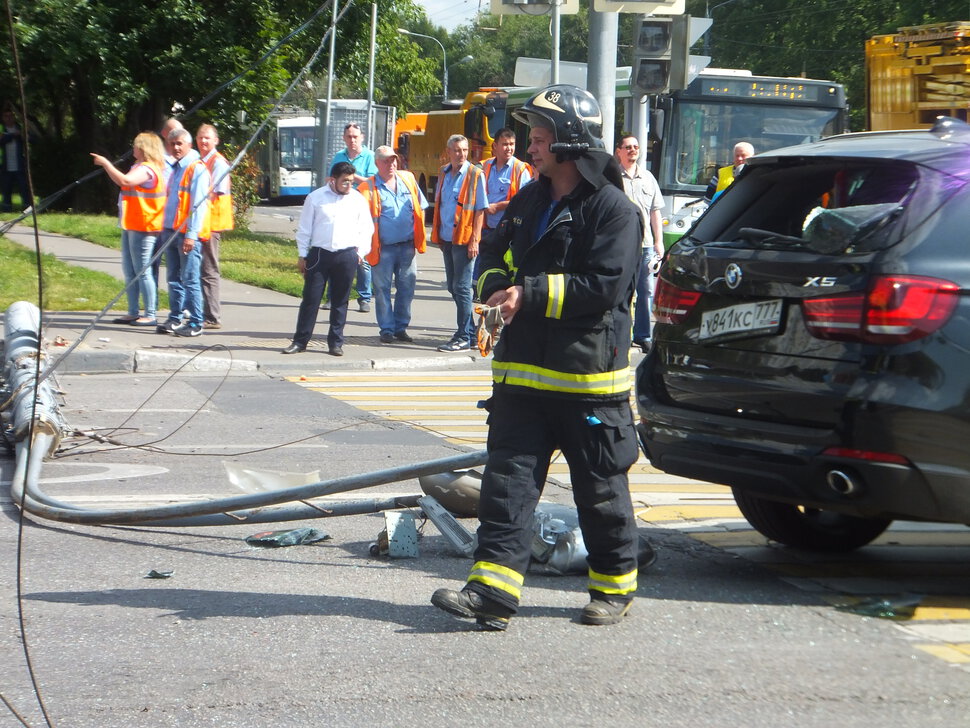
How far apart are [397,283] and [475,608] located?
8.59m

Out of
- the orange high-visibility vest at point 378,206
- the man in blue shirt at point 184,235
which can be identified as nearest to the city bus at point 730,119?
the orange high-visibility vest at point 378,206

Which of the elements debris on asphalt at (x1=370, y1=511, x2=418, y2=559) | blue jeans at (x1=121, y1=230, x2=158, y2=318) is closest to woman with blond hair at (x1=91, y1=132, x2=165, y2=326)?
blue jeans at (x1=121, y1=230, x2=158, y2=318)

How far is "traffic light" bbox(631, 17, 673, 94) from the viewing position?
11927 mm

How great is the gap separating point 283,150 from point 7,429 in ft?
144

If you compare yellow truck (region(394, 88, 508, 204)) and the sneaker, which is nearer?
the sneaker

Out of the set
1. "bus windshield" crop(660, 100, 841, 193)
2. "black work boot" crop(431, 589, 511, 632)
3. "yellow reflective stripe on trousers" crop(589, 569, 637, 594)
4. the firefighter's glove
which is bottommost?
"black work boot" crop(431, 589, 511, 632)

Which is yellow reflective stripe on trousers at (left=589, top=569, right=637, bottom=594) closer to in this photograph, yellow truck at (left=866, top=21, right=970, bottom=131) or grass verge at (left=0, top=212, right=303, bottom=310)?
yellow truck at (left=866, top=21, right=970, bottom=131)

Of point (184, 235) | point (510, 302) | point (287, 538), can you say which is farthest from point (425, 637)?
point (184, 235)

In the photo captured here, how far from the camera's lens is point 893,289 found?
437cm

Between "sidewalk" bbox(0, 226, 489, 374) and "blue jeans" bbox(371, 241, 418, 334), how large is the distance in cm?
25

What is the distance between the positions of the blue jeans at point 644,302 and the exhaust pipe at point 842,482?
764 centimetres

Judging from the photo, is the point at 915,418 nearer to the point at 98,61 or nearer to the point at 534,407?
the point at 534,407

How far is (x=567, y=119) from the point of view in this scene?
443cm

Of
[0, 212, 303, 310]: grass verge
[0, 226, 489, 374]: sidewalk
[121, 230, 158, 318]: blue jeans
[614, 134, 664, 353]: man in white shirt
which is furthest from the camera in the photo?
[0, 212, 303, 310]: grass verge
